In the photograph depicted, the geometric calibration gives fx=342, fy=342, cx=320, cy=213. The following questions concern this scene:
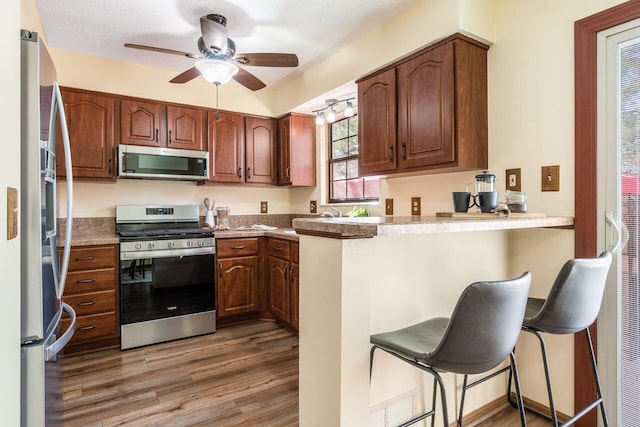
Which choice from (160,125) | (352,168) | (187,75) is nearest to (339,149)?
(352,168)

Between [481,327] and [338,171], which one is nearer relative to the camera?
[481,327]

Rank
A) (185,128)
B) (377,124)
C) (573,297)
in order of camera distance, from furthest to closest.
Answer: (185,128)
(377,124)
(573,297)

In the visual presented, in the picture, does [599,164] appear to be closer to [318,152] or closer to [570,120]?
[570,120]

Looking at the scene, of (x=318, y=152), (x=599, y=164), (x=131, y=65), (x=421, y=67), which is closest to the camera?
(x=599, y=164)

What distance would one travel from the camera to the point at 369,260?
1.16 m

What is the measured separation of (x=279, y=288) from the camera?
3.18m

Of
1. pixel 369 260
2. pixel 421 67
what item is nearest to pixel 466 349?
pixel 369 260

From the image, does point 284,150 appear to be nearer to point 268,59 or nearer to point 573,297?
point 268,59

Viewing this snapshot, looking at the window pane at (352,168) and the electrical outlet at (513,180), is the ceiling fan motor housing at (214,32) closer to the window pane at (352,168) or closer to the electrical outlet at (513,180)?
the window pane at (352,168)

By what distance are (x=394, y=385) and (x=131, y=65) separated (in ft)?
11.5

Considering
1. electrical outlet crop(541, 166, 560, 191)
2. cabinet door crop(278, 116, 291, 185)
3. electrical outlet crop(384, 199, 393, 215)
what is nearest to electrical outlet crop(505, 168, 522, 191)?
electrical outlet crop(541, 166, 560, 191)

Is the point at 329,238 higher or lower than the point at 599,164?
lower
